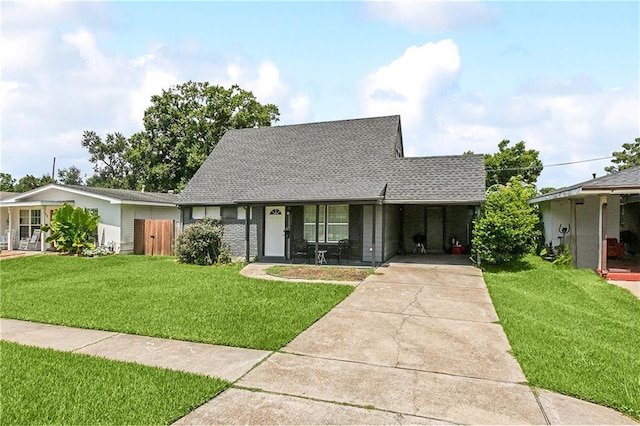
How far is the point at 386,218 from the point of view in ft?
47.9

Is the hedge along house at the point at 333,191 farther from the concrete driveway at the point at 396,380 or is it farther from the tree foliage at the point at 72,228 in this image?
the concrete driveway at the point at 396,380

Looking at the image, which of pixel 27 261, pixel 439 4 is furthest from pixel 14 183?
pixel 439 4

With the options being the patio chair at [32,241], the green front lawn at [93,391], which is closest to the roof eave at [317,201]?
the green front lawn at [93,391]

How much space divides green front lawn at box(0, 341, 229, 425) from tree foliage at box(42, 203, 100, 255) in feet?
43.3

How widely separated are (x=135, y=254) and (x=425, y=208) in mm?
14297

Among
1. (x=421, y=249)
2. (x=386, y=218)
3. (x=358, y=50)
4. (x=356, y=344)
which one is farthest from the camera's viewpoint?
(x=421, y=249)

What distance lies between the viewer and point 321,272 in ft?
39.2

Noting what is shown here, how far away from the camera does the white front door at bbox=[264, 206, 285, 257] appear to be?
1528 cm

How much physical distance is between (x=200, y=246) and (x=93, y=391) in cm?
1072

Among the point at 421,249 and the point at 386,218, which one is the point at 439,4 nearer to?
the point at 386,218

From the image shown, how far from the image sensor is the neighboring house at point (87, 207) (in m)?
17.5

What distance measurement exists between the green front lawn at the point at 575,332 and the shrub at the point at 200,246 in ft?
33.1

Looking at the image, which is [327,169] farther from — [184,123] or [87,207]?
[184,123]

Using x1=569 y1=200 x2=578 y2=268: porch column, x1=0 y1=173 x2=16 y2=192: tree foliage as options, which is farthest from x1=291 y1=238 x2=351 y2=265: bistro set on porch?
x1=0 y1=173 x2=16 y2=192: tree foliage
